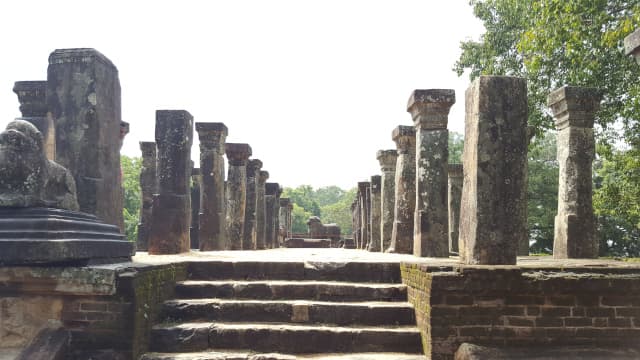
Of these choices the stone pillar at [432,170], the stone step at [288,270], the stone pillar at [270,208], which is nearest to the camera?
the stone step at [288,270]

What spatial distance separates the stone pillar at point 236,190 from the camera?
13055mm

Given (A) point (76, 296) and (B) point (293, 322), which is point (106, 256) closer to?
(A) point (76, 296)

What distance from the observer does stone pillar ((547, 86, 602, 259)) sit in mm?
7438

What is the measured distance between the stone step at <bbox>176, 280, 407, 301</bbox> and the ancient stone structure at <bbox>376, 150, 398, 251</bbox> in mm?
6697

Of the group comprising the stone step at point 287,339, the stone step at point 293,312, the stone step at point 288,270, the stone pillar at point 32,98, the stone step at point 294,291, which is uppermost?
the stone pillar at point 32,98

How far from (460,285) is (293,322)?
69.8 inches

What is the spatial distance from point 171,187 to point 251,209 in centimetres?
706

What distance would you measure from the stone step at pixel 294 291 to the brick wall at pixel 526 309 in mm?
1059

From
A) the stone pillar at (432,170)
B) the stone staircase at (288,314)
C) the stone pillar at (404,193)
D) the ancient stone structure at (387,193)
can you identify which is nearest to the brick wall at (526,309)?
the stone staircase at (288,314)

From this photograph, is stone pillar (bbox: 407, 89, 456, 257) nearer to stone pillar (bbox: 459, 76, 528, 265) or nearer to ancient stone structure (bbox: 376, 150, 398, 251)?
stone pillar (bbox: 459, 76, 528, 265)

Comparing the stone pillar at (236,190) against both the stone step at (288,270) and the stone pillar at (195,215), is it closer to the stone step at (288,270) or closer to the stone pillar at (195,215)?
the stone pillar at (195,215)

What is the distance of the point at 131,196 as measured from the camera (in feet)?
135

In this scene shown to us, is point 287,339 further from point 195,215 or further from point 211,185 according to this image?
point 195,215

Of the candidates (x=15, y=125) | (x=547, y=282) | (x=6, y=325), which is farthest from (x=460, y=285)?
(x=15, y=125)
